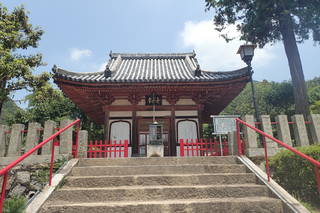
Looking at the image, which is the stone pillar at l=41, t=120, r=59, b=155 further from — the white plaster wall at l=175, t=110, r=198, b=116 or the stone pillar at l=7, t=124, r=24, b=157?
the white plaster wall at l=175, t=110, r=198, b=116

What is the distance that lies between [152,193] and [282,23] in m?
11.5

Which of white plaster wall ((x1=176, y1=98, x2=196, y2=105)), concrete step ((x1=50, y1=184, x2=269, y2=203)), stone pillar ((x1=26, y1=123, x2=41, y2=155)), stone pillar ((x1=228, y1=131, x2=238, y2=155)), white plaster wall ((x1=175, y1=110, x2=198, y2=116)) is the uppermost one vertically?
white plaster wall ((x1=176, y1=98, x2=196, y2=105))

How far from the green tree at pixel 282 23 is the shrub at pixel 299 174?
6491 millimetres

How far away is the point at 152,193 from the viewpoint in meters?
3.69

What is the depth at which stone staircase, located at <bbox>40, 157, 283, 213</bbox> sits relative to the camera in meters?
3.24

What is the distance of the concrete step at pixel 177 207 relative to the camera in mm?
3178

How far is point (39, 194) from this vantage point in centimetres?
347

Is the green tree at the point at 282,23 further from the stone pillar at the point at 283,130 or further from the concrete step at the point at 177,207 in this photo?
the concrete step at the point at 177,207

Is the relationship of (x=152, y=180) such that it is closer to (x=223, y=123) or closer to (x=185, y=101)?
(x=223, y=123)

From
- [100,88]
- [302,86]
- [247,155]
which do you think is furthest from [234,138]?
[302,86]

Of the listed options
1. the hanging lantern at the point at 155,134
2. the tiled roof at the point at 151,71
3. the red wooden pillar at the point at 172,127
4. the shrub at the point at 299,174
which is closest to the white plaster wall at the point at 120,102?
the tiled roof at the point at 151,71

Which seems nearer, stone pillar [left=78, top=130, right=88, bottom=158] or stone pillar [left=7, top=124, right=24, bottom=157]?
stone pillar [left=78, top=130, right=88, bottom=158]

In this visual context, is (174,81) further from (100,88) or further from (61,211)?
(61,211)

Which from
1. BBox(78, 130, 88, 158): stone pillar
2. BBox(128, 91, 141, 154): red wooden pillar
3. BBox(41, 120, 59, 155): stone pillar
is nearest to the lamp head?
BBox(128, 91, 141, 154): red wooden pillar
